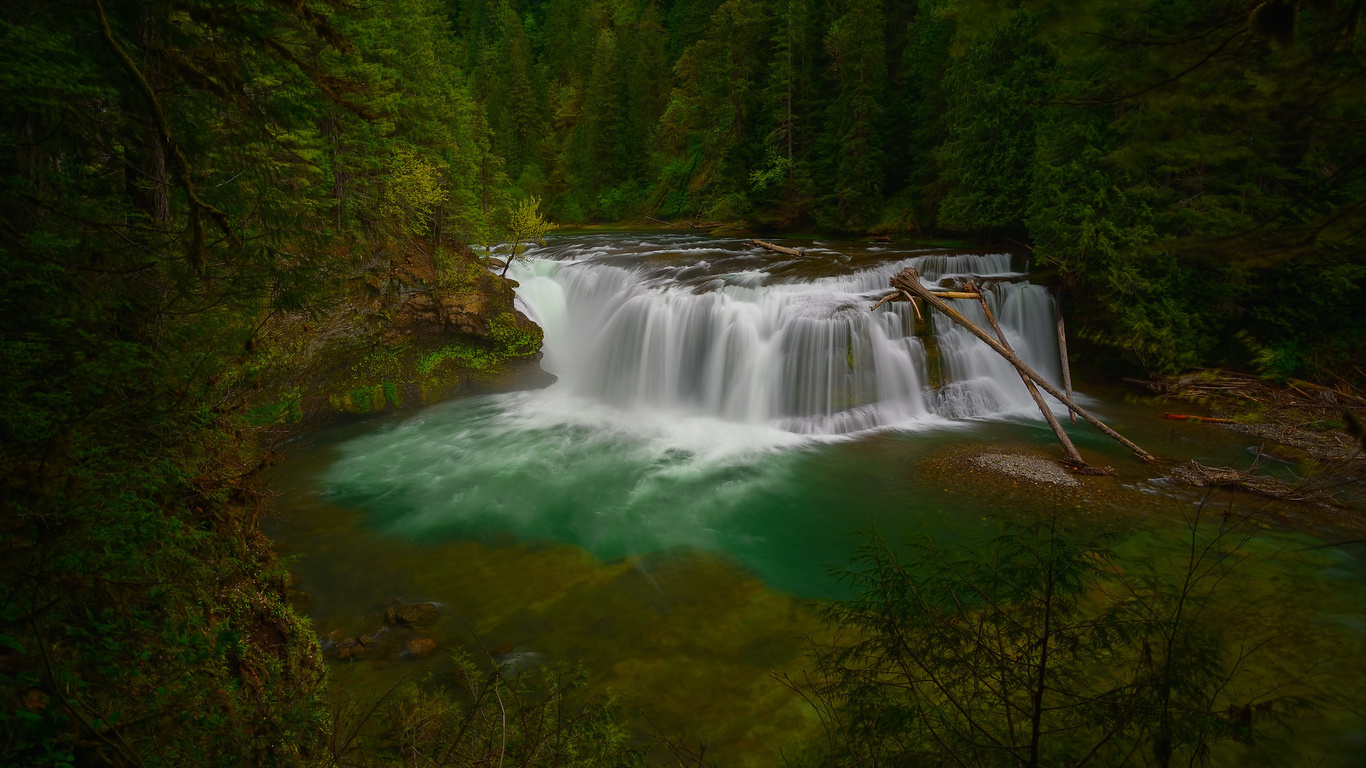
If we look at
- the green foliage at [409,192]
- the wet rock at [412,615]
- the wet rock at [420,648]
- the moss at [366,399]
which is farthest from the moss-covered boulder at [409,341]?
the wet rock at [420,648]

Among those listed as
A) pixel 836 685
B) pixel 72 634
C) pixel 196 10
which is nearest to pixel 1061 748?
pixel 836 685

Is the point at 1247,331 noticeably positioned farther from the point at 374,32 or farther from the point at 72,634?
the point at 374,32

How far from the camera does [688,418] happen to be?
14.9 metres

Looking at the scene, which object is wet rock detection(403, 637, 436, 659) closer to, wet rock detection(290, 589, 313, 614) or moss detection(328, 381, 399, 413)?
wet rock detection(290, 589, 313, 614)

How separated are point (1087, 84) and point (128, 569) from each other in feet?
54.3

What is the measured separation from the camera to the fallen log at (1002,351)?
33.7 feet

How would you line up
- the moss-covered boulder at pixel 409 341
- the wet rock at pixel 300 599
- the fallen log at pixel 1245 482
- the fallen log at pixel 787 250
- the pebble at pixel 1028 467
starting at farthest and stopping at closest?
the fallen log at pixel 787 250, the moss-covered boulder at pixel 409 341, the pebble at pixel 1028 467, the fallen log at pixel 1245 482, the wet rock at pixel 300 599

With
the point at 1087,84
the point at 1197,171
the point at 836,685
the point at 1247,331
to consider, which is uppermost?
the point at 1087,84

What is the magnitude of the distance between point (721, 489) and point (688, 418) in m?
4.12

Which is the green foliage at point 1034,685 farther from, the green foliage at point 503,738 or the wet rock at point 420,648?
the wet rock at point 420,648

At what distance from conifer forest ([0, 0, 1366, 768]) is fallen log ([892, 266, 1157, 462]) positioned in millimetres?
139

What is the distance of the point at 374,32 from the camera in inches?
508

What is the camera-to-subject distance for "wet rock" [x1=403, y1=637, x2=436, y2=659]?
6.50 metres

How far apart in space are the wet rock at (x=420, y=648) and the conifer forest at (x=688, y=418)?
0.04 m
